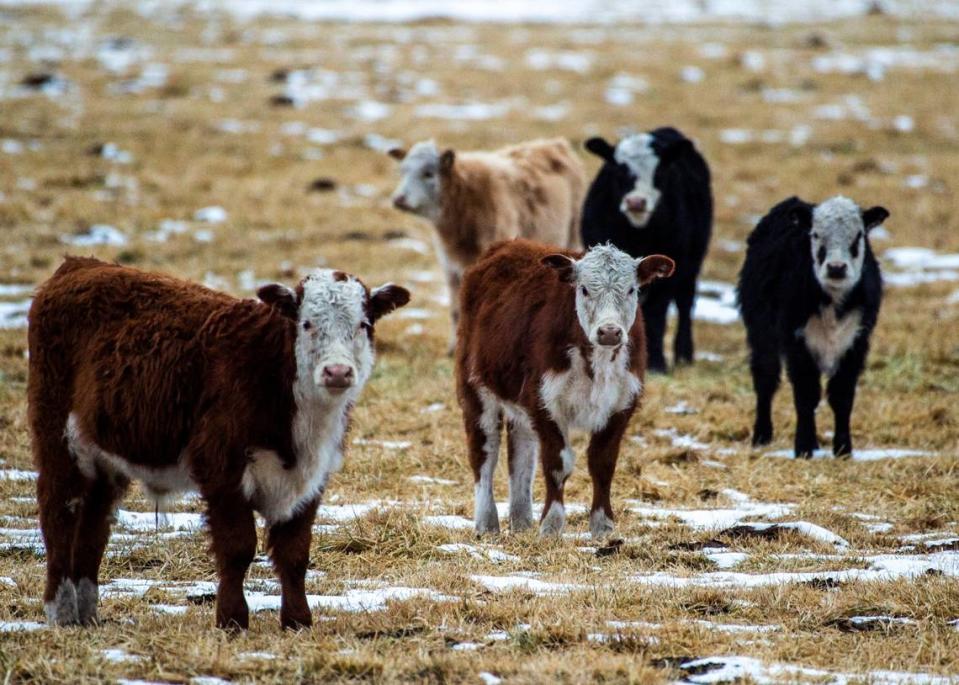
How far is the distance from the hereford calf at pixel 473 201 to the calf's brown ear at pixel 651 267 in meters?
6.39

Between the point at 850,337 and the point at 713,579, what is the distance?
171 inches

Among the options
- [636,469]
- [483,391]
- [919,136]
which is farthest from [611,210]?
[919,136]

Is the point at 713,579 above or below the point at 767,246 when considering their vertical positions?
below

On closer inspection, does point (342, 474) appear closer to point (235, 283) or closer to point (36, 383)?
point (36, 383)

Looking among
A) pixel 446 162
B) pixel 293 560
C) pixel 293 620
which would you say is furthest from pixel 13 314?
pixel 293 620

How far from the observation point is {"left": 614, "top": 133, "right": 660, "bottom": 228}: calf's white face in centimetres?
1341

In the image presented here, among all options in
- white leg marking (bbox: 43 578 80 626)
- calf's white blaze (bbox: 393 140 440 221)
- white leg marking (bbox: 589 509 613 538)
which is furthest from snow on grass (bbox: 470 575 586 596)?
calf's white blaze (bbox: 393 140 440 221)

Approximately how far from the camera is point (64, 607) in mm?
5840

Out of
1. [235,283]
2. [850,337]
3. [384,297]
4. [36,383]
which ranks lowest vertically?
[235,283]

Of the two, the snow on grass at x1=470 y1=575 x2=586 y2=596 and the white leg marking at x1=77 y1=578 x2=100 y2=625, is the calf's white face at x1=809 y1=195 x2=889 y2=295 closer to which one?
the snow on grass at x1=470 y1=575 x2=586 y2=596

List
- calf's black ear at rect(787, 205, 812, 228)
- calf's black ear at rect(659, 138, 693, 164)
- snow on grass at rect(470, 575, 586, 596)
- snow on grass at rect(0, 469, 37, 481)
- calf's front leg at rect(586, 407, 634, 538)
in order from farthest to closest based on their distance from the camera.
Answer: calf's black ear at rect(659, 138, 693, 164), calf's black ear at rect(787, 205, 812, 228), snow on grass at rect(0, 469, 37, 481), calf's front leg at rect(586, 407, 634, 538), snow on grass at rect(470, 575, 586, 596)

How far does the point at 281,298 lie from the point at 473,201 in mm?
9529

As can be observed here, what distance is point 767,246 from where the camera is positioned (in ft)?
36.7

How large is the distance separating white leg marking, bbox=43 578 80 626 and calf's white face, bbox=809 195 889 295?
6.46 meters
